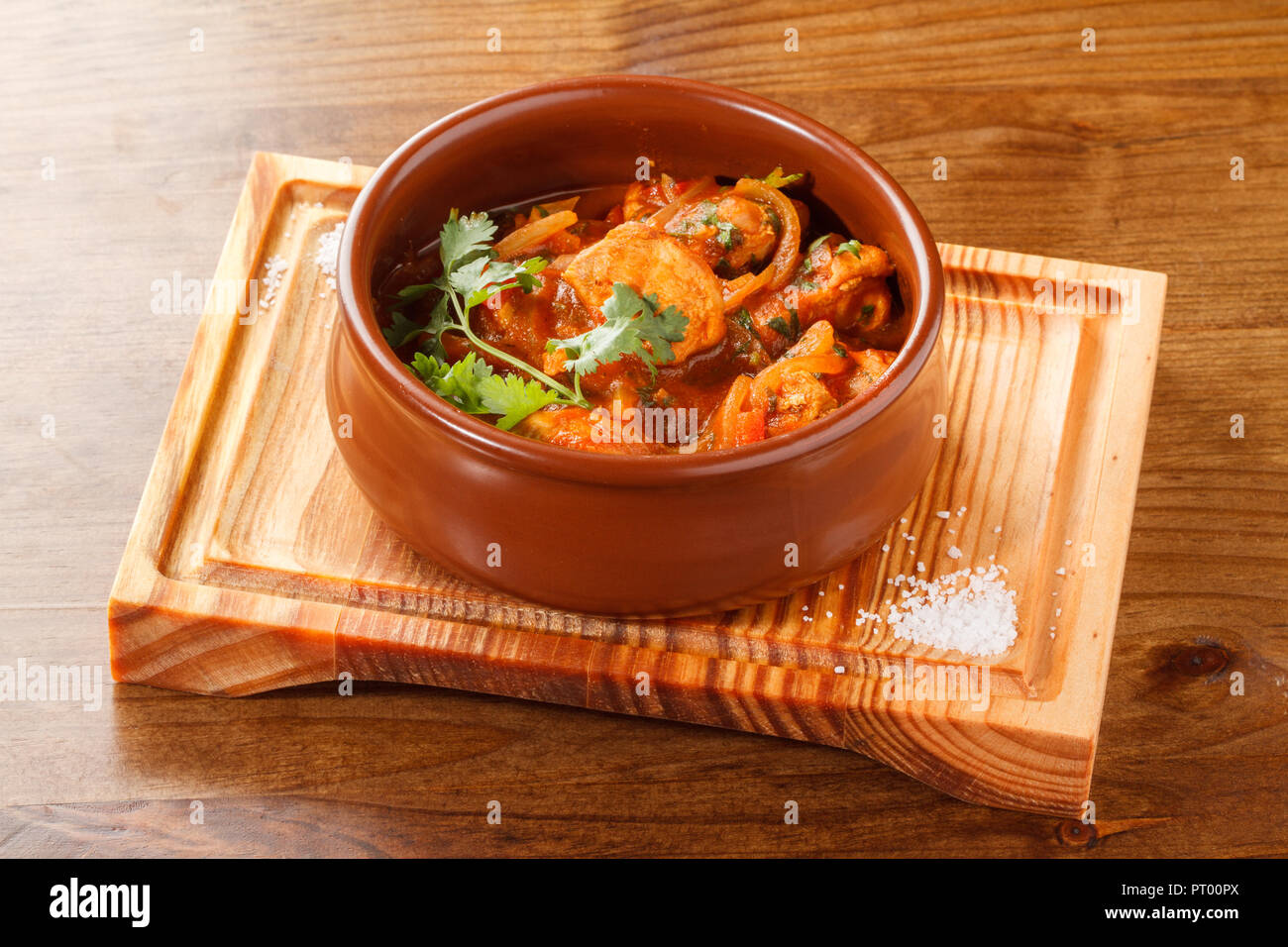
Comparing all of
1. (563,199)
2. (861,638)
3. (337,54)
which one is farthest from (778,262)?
(337,54)

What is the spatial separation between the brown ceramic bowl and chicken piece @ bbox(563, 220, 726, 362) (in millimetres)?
311

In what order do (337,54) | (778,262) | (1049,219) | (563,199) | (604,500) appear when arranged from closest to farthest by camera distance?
(604,500), (778,262), (563,199), (1049,219), (337,54)

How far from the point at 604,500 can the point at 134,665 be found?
920 mm

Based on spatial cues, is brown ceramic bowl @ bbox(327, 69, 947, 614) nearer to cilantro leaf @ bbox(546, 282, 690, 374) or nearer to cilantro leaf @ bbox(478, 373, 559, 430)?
cilantro leaf @ bbox(478, 373, 559, 430)

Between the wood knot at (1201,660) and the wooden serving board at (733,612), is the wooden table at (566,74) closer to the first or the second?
the wood knot at (1201,660)

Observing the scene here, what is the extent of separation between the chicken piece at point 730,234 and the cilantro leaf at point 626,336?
0.23 m

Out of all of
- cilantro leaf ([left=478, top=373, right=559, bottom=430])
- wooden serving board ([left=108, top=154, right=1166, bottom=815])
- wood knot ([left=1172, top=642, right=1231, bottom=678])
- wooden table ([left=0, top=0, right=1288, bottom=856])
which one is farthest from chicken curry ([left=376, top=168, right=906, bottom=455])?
wood knot ([left=1172, top=642, right=1231, bottom=678])

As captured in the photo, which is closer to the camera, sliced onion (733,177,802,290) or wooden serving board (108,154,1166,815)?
wooden serving board (108,154,1166,815)

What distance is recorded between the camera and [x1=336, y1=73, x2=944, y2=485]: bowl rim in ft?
7.59

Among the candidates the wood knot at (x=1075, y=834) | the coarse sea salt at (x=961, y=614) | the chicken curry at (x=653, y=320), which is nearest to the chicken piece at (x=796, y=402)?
the chicken curry at (x=653, y=320)

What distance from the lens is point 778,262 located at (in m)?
2.74

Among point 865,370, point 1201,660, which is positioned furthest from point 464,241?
point 1201,660

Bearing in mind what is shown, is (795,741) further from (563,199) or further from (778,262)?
(563,199)

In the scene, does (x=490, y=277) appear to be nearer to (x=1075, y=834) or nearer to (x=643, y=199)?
(x=643, y=199)
